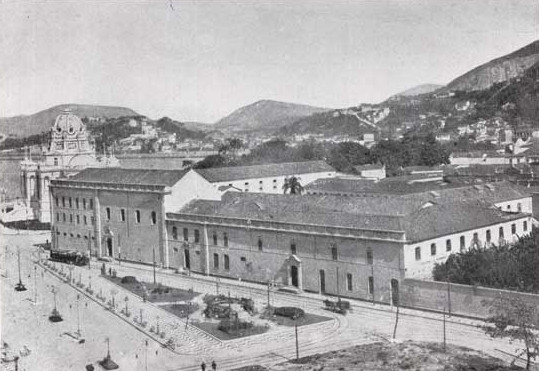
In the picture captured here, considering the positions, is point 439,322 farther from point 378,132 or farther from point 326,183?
point 378,132

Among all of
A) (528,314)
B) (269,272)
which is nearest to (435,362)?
(528,314)

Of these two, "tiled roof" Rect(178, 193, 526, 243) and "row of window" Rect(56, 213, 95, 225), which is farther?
"row of window" Rect(56, 213, 95, 225)

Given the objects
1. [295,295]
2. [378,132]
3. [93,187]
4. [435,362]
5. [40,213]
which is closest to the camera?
[435,362]

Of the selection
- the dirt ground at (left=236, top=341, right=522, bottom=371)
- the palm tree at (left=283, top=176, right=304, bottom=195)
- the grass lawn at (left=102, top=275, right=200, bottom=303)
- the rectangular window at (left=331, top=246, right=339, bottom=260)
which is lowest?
the dirt ground at (left=236, top=341, right=522, bottom=371)

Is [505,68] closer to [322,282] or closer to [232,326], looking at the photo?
[322,282]

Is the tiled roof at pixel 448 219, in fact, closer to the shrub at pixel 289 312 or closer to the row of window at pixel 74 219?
the shrub at pixel 289 312

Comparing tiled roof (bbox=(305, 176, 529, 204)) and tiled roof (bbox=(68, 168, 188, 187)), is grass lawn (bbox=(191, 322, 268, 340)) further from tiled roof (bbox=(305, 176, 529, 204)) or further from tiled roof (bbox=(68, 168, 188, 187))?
tiled roof (bbox=(305, 176, 529, 204))

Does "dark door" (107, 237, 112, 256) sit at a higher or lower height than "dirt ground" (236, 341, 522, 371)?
higher

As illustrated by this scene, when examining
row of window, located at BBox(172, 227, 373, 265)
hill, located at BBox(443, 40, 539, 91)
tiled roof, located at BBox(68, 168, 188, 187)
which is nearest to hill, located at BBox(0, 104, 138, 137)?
tiled roof, located at BBox(68, 168, 188, 187)
